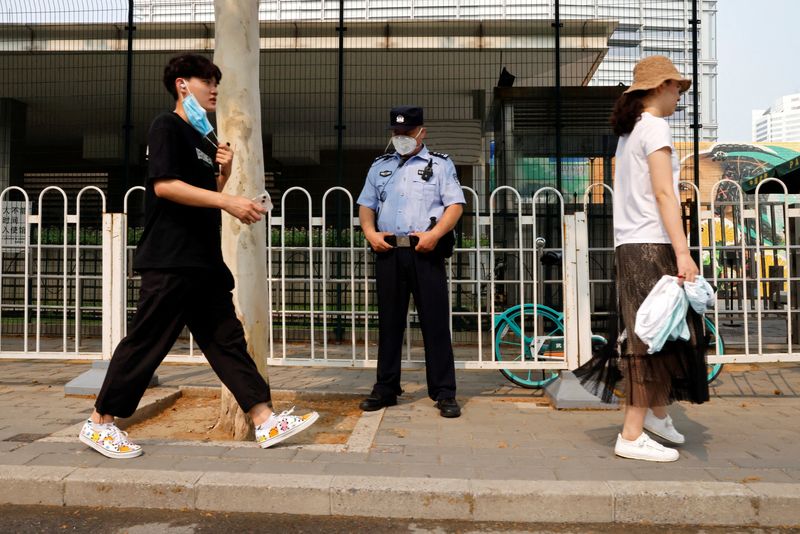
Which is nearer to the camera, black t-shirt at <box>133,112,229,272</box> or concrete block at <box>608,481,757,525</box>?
concrete block at <box>608,481,757,525</box>

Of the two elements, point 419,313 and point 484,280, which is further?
point 484,280

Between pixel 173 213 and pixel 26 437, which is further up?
pixel 173 213

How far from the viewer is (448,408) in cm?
437

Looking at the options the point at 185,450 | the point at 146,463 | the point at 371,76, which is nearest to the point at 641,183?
the point at 185,450

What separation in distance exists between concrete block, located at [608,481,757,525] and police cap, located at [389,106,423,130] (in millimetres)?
2774

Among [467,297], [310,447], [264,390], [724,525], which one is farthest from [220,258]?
[467,297]

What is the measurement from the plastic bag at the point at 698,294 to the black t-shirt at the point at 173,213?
237 cm

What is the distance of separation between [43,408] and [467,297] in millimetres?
3539

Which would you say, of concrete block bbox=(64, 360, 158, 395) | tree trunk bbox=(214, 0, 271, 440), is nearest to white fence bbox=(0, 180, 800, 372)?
concrete block bbox=(64, 360, 158, 395)

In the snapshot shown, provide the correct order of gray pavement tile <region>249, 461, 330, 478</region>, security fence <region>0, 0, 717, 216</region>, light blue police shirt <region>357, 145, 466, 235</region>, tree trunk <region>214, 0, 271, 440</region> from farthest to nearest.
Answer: security fence <region>0, 0, 717, 216</region> < light blue police shirt <region>357, 145, 466, 235</region> < tree trunk <region>214, 0, 271, 440</region> < gray pavement tile <region>249, 461, 330, 478</region>

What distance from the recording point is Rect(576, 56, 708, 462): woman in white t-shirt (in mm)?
3225

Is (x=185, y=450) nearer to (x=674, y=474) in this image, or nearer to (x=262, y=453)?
(x=262, y=453)

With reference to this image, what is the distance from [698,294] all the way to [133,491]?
110 inches

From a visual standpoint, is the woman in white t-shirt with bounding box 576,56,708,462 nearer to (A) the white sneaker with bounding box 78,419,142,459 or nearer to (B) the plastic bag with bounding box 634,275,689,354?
(B) the plastic bag with bounding box 634,275,689,354
